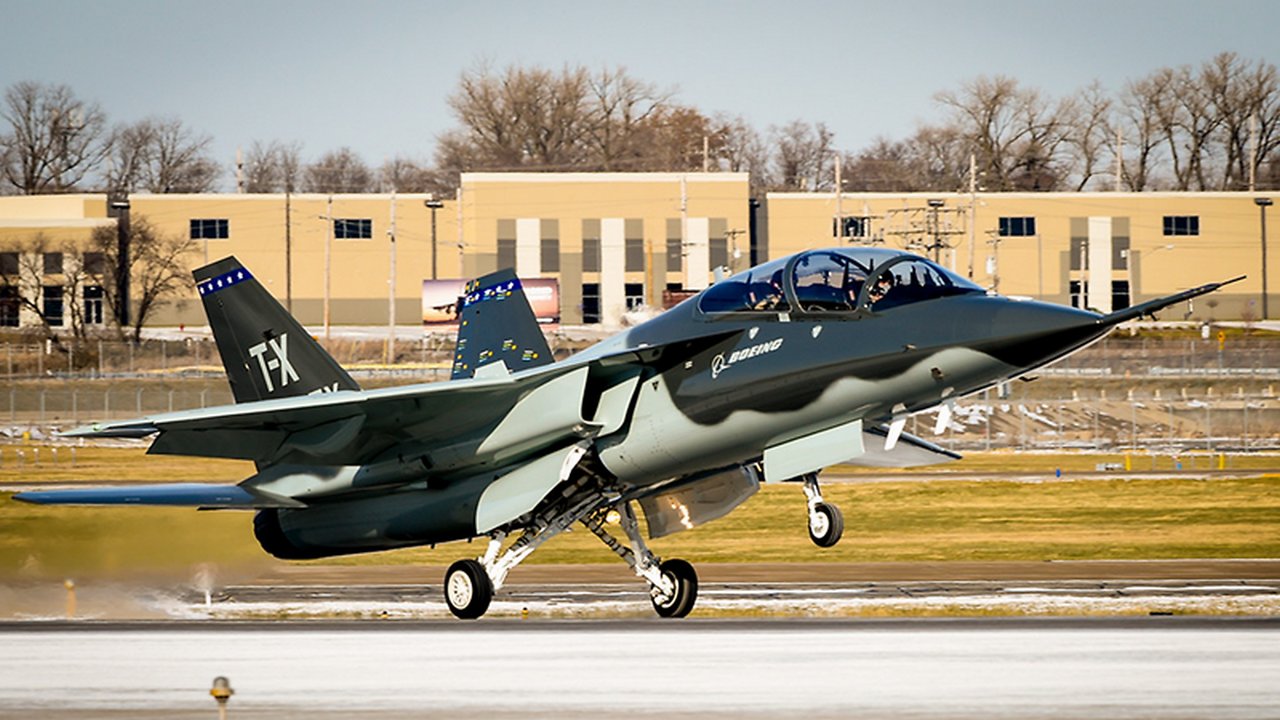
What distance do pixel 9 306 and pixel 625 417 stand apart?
80.6 meters

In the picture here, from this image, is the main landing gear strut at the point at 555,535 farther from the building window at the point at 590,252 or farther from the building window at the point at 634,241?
the building window at the point at 590,252

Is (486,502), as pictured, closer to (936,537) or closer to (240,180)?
(936,537)

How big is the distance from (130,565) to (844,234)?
225ft

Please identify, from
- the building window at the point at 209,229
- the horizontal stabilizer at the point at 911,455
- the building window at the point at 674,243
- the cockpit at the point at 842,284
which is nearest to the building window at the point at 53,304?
the building window at the point at 209,229

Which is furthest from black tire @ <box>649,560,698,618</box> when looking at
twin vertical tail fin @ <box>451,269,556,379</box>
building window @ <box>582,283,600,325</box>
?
building window @ <box>582,283,600,325</box>

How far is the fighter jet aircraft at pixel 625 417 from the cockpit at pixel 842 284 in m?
0.02

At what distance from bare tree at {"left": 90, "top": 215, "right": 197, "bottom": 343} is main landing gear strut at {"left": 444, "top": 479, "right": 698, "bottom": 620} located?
73433mm

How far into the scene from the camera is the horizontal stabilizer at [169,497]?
2241 cm

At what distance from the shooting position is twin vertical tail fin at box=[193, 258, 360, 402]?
2436 cm

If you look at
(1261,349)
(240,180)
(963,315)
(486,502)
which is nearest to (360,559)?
(486,502)

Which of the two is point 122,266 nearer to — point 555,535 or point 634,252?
point 634,252

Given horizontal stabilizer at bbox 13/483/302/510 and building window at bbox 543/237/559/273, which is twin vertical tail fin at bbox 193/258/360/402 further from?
building window at bbox 543/237/559/273

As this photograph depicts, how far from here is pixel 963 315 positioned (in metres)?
17.9

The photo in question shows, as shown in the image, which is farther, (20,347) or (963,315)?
(20,347)
